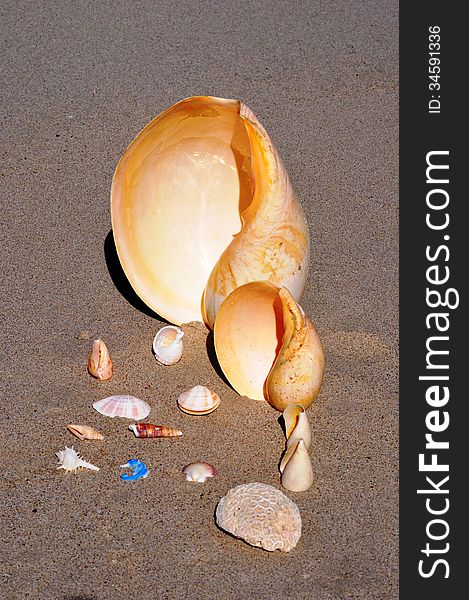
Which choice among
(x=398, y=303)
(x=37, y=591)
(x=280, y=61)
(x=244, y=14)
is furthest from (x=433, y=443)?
(x=244, y=14)

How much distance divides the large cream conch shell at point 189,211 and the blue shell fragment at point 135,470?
0.76m

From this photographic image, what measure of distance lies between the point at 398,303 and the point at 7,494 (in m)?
1.78

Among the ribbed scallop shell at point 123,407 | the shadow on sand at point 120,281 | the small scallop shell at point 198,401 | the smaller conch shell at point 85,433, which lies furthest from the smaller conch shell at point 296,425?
the shadow on sand at point 120,281

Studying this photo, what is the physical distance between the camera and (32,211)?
181 inches

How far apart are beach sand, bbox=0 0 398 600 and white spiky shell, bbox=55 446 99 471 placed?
36 millimetres

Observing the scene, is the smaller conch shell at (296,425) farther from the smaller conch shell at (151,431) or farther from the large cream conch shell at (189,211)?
the large cream conch shell at (189,211)

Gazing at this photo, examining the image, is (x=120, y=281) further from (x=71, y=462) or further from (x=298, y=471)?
(x=298, y=471)

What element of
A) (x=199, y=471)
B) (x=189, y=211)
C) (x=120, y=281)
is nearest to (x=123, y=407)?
(x=199, y=471)

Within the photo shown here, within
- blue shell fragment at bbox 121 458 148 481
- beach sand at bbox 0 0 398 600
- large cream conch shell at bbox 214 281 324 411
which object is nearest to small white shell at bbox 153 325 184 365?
beach sand at bbox 0 0 398 600

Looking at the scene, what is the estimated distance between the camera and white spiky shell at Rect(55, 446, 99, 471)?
3.23m

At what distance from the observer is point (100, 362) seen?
3.60 meters

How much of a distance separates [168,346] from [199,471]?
625 mm

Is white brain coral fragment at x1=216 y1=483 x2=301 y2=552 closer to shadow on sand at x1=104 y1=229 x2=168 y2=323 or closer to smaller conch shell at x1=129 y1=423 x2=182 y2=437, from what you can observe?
smaller conch shell at x1=129 y1=423 x2=182 y2=437

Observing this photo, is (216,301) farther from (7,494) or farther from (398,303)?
(7,494)
